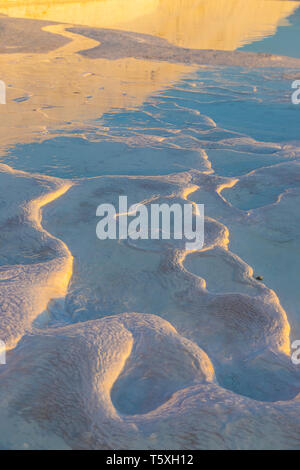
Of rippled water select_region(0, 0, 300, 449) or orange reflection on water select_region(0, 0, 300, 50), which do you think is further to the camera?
orange reflection on water select_region(0, 0, 300, 50)

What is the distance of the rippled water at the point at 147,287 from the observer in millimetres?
1139

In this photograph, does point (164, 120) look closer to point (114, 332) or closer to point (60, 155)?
point (60, 155)

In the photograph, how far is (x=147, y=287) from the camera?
1808mm

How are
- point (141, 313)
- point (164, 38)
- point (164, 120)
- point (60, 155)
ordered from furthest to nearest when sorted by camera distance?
point (164, 38) < point (164, 120) < point (60, 155) < point (141, 313)

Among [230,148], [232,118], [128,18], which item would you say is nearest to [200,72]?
[232,118]

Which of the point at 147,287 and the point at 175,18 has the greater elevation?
the point at 175,18

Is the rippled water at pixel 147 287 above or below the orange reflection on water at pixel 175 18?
below

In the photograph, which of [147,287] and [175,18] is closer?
[147,287]

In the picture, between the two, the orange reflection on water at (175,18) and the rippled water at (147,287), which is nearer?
the rippled water at (147,287)

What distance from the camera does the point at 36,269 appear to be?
181 cm

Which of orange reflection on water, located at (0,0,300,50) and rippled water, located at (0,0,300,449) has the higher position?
orange reflection on water, located at (0,0,300,50)

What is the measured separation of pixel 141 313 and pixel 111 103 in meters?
3.72

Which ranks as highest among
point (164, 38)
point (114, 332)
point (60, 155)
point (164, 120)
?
point (164, 38)

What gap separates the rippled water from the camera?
3.74ft
